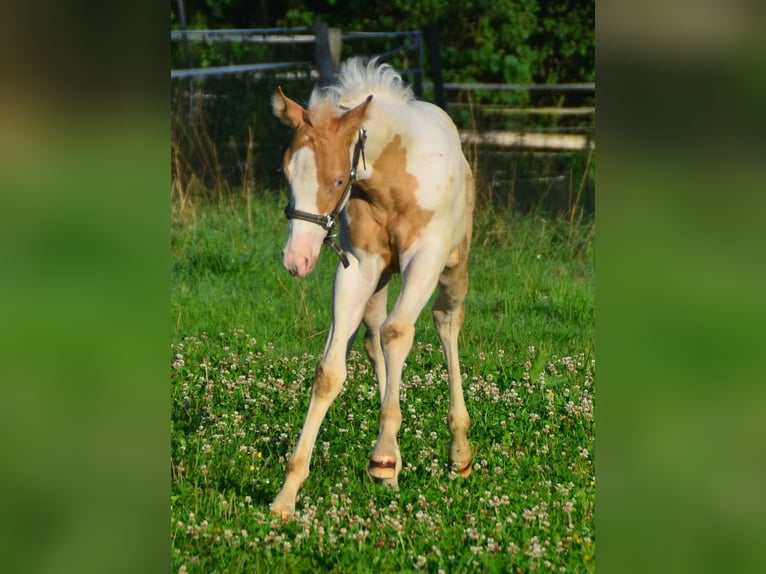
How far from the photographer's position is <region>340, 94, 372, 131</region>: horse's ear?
468 centimetres

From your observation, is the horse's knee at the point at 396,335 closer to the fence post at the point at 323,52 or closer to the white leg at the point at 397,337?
the white leg at the point at 397,337

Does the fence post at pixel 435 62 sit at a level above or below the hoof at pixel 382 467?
above

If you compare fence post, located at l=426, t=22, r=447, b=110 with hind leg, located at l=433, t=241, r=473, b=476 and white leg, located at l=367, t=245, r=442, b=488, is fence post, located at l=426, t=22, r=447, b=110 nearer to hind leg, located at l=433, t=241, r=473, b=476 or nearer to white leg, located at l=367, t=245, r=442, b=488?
hind leg, located at l=433, t=241, r=473, b=476

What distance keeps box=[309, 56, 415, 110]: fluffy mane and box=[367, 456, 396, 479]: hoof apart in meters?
1.67

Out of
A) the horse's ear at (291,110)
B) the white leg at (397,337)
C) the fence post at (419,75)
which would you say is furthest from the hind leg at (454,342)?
the fence post at (419,75)

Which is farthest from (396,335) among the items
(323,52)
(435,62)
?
(435,62)

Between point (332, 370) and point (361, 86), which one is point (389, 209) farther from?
point (332, 370)

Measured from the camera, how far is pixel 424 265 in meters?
5.10

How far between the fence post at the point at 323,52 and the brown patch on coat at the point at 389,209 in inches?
321

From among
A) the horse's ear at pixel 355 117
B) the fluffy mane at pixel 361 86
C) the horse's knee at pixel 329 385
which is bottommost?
the horse's knee at pixel 329 385

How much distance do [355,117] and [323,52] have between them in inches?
344

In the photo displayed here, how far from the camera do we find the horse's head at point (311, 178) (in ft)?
14.9
